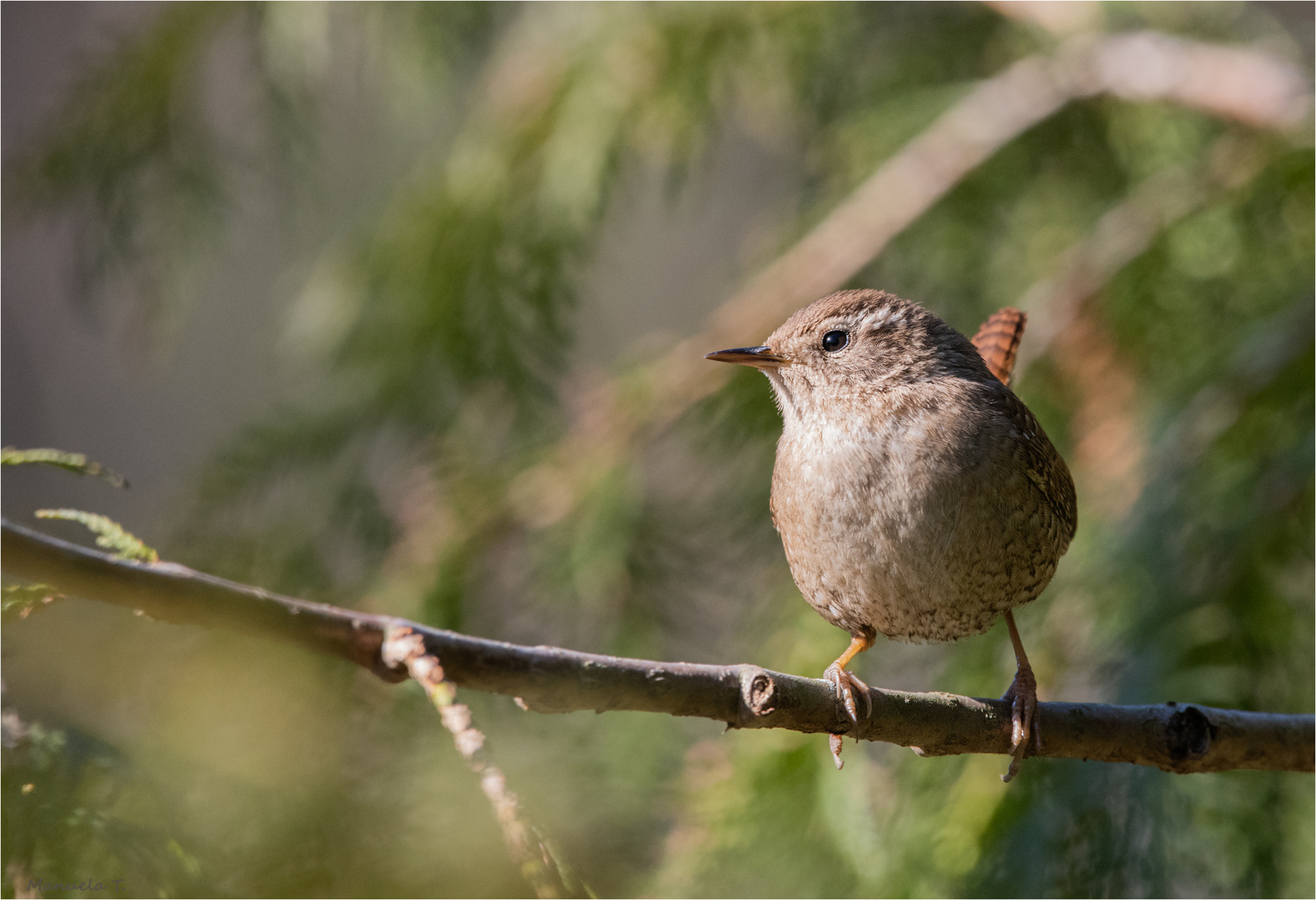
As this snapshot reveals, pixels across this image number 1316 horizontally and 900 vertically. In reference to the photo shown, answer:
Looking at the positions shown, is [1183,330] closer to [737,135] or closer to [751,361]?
[751,361]

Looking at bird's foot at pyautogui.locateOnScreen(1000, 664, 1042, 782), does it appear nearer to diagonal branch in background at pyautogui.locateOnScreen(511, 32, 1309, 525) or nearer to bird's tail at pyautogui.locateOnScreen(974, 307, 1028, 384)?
bird's tail at pyautogui.locateOnScreen(974, 307, 1028, 384)

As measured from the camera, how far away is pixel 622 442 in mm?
2584

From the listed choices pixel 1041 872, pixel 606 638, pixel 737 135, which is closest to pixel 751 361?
pixel 1041 872

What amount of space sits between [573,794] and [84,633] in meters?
1.02

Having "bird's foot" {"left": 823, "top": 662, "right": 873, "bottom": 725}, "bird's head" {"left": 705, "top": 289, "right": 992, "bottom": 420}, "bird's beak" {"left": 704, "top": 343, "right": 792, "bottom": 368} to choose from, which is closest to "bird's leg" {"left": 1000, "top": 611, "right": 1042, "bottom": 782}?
"bird's foot" {"left": 823, "top": 662, "right": 873, "bottom": 725}

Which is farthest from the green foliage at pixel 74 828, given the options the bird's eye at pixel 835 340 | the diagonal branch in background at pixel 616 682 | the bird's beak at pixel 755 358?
the bird's eye at pixel 835 340

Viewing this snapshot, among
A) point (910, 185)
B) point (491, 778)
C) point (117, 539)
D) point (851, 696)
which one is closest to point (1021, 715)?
point (851, 696)

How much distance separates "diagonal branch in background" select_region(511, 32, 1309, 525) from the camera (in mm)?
2545

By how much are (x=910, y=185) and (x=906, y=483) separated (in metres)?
1.46

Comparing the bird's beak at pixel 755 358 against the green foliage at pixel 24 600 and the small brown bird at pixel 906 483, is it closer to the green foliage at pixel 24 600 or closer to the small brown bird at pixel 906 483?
the small brown bird at pixel 906 483

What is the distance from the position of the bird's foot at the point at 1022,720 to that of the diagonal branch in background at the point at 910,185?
1174 millimetres

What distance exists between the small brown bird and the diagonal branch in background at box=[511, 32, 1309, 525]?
765 mm

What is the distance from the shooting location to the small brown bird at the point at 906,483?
141cm

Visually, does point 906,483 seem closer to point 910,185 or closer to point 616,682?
point 616,682
